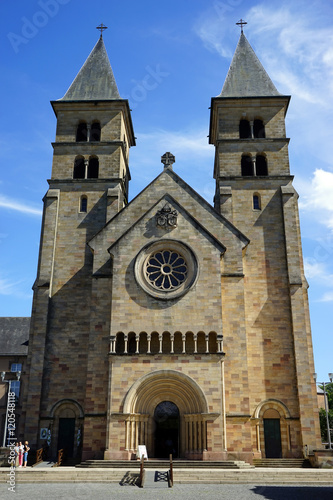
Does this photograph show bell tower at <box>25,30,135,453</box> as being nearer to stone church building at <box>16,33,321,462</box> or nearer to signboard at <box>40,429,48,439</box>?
stone church building at <box>16,33,321,462</box>

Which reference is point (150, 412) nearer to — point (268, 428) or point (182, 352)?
point (182, 352)

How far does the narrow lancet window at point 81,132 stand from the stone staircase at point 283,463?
2680 centimetres

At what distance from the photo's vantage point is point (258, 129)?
41.1 meters

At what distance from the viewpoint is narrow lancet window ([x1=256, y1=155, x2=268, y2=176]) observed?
39.8 meters

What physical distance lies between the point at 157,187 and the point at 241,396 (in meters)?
15.3

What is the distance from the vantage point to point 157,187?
36969 millimetres

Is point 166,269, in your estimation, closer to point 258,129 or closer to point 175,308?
point 175,308

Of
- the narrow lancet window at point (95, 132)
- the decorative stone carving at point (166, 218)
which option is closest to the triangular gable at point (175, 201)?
the decorative stone carving at point (166, 218)

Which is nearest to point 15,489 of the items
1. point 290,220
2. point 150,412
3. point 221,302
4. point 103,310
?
point 150,412

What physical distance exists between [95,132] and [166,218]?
12241 millimetres

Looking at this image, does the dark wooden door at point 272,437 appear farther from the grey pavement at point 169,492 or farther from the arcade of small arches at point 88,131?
the arcade of small arches at point 88,131

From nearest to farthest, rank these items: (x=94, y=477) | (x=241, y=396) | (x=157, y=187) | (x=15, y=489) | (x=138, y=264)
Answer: (x=15, y=489) → (x=94, y=477) → (x=241, y=396) → (x=138, y=264) → (x=157, y=187)

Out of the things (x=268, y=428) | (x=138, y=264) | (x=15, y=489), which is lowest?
(x=15, y=489)

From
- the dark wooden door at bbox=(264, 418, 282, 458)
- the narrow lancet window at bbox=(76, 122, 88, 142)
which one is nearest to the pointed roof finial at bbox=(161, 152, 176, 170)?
the narrow lancet window at bbox=(76, 122, 88, 142)
